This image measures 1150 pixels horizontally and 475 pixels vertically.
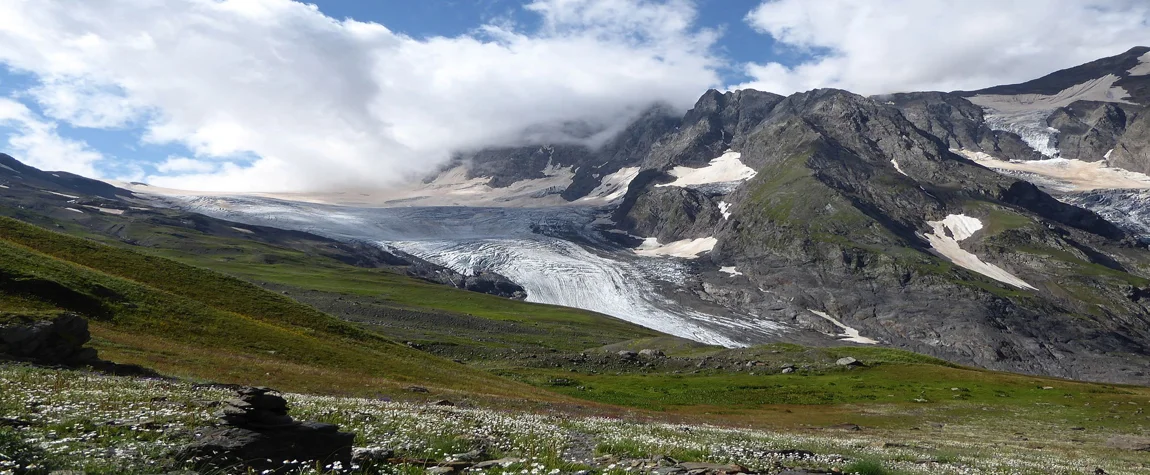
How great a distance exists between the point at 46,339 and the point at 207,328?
850 inches

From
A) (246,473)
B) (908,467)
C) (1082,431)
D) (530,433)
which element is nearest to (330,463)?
(246,473)

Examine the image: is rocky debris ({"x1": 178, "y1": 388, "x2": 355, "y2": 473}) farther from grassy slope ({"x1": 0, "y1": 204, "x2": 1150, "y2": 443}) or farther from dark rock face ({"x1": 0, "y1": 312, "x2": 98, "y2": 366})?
grassy slope ({"x1": 0, "y1": 204, "x2": 1150, "y2": 443})

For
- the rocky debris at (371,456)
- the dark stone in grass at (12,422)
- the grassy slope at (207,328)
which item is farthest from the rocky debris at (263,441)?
the grassy slope at (207,328)

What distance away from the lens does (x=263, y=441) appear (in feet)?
37.6

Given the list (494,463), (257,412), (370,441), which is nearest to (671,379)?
(370,441)

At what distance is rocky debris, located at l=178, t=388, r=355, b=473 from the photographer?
10750 millimetres

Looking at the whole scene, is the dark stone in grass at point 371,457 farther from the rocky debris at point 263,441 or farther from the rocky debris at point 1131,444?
the rocky debris at point 1131,444

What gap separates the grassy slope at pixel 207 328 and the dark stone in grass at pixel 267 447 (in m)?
25.1

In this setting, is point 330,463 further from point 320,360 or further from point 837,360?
point 837,360

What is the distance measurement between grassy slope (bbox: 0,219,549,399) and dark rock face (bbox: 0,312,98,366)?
14.8 feet

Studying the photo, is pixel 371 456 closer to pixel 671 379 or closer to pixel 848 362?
pixel 671 379

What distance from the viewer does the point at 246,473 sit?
33.4 ft

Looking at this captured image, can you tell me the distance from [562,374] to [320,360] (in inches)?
1371

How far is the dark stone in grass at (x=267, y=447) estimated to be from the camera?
10.6 meters
